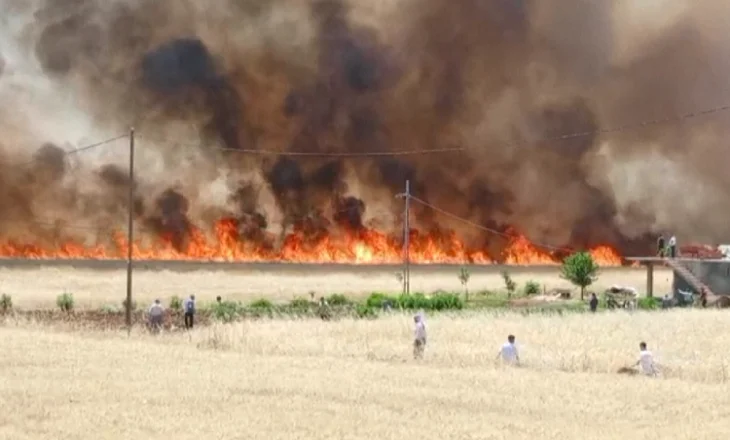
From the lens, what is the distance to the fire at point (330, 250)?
87750 mm

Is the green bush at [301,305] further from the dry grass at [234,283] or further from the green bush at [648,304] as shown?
the green bush at [648,304]

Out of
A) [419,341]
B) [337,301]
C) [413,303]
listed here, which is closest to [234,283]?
[337,301]

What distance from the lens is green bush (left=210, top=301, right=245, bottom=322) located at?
41.2 metres

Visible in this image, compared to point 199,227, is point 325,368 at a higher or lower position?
lower

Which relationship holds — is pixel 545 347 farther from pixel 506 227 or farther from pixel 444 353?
pixel 506 227

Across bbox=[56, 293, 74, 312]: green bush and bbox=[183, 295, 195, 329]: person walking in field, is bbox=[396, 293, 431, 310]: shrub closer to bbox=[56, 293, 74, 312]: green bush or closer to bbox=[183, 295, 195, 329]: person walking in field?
bbox=[183, 295, 195, 329]: person walking in field

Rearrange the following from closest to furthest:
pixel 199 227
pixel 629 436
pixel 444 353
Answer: pixel 629 436
pixel 444 353
pixel 199 227

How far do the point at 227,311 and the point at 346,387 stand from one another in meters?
24.1

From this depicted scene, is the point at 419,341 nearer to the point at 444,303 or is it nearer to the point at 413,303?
the point at 413,303

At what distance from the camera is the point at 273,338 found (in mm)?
32312

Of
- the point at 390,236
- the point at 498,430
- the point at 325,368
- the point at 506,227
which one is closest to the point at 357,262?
the point at 390,236

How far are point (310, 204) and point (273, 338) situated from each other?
58793mm

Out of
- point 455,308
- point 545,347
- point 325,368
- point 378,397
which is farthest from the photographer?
point 455,308

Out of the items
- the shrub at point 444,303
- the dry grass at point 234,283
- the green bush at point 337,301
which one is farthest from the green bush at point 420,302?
the dry grass at point 234,283
